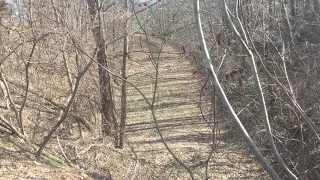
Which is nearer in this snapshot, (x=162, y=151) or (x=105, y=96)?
(x=105, y=96)

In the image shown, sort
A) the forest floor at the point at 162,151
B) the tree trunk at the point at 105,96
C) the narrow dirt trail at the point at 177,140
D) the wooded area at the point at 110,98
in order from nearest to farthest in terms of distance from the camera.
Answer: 1. the forest floor at the point at 162,151
2. the wooded area at the point at 110,98
3. the tree trunk at the point at 105,96
4. the narrow dirt trail at the point at 177,140

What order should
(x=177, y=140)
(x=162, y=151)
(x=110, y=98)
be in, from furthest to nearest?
(x=177, y=140), (x=162, y=151), (x=110, y=98)

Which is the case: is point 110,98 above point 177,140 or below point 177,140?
above

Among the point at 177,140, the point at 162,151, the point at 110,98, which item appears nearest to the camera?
the point at 110,98

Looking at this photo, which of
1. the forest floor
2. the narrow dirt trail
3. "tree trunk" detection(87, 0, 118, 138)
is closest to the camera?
the forest floor

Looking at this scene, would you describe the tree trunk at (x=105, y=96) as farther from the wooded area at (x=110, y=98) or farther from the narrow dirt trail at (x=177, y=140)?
the narrow dirt trail at (x=177, y=140)

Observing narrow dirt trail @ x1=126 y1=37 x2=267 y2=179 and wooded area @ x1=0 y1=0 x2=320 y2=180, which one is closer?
wooded area @ x1=0 y1=0 x2=320 y2=180

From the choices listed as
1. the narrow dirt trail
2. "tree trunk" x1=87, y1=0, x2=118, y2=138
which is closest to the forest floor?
the narrow dirt trail

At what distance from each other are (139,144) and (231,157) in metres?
2.63

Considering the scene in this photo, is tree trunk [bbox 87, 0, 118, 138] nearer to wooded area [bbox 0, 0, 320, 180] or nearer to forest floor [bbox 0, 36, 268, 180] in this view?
wooded area [bbox 0, 0, 320, 180]

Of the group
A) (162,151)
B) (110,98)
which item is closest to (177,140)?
(162,151)

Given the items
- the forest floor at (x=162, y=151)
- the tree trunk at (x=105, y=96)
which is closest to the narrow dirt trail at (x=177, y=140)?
the forest floor at (x=162, y=151)

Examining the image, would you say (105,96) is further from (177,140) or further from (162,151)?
(177,140)

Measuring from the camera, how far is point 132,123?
14.5 m
